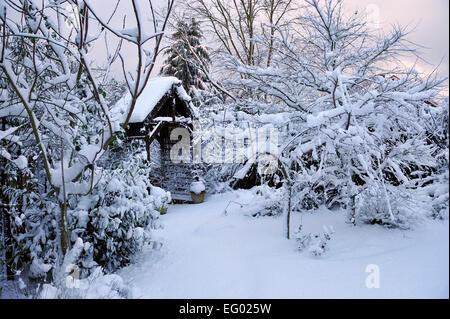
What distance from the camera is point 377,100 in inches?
140

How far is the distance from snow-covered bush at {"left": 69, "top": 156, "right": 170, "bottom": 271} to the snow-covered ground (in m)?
0.30

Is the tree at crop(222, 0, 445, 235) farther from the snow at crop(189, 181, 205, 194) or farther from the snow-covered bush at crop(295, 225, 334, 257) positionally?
the snow at crop(189, 181, 205, 194)

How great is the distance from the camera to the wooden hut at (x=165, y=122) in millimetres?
8453

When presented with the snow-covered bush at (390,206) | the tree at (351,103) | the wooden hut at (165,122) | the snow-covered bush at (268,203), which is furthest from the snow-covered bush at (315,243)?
the wooden hut at (165,122)

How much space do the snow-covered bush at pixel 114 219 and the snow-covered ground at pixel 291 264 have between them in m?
0.30

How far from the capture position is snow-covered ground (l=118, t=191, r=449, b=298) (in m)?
2.10

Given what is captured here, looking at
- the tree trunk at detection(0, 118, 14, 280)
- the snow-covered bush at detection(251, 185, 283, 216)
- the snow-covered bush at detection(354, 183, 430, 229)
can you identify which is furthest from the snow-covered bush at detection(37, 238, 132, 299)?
the snow-covered bush at detection(251, 185, 283, 216)

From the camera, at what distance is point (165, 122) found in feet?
29.5

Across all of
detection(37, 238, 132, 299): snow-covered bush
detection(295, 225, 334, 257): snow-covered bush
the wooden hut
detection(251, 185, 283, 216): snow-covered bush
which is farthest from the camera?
the wooden hut

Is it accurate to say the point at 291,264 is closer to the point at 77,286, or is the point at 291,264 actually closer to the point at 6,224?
the point at 77,286

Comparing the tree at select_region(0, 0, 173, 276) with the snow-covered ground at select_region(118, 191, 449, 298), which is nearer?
the snow-covered ground at select_region(118, 191, 449, 298)
